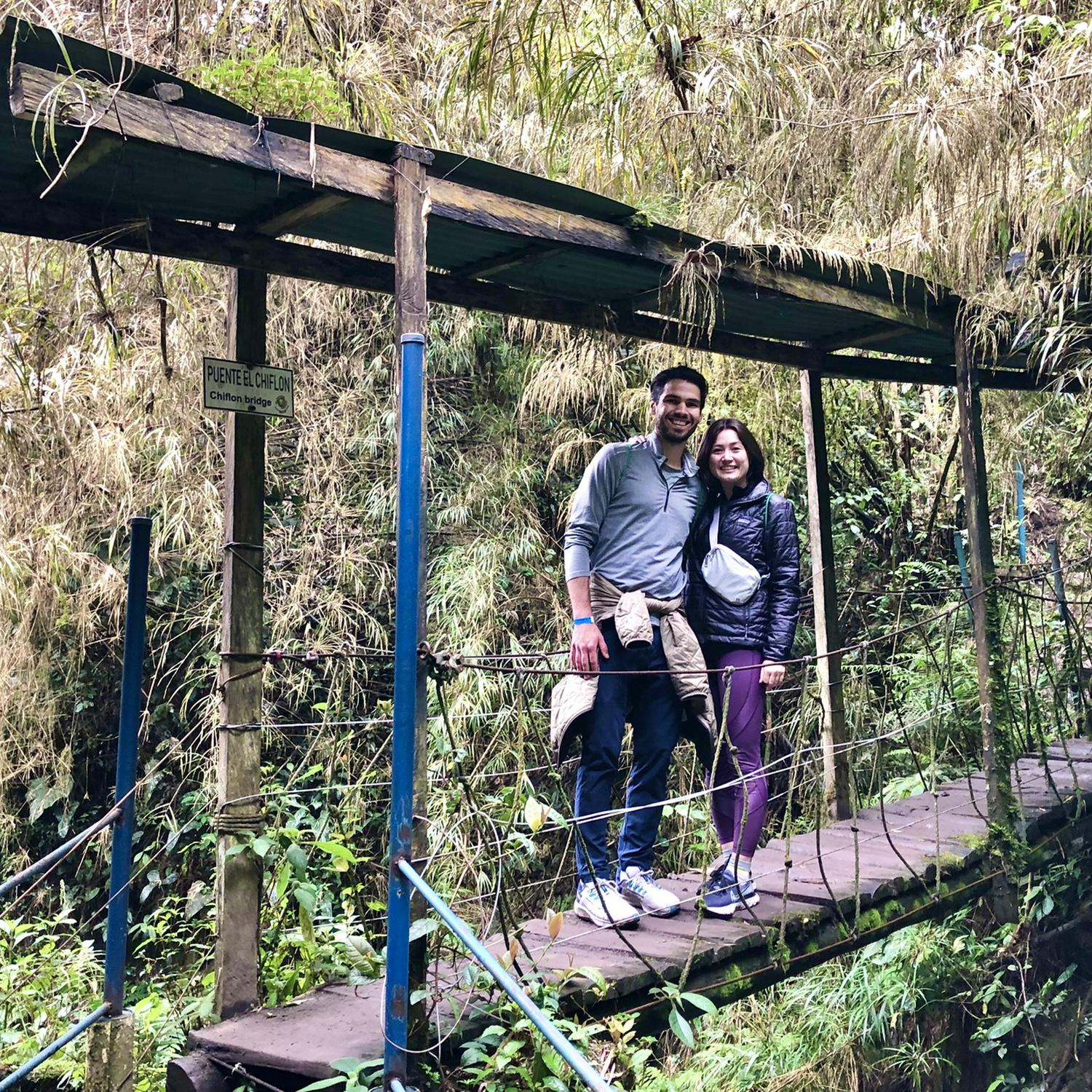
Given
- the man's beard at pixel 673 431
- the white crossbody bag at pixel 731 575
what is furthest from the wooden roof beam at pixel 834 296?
the white crossbody bag at pixel 731 575

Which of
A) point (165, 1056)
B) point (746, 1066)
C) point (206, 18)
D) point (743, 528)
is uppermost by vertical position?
point (206, 18)

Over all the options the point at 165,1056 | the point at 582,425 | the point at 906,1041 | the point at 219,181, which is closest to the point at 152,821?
the point at 165,1056

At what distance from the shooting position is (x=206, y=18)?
3.81 meters

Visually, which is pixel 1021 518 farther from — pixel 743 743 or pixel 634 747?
pixel 634 747

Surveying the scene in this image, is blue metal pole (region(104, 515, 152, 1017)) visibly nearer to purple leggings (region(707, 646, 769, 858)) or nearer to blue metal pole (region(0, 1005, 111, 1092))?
blue metal pole (region(0, 1005, 111, 1092))

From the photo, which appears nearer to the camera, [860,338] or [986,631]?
[986,631]

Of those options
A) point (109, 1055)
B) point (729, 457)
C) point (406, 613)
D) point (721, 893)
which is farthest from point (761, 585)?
point (109, 1055)

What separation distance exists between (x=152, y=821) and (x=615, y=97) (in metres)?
4.11

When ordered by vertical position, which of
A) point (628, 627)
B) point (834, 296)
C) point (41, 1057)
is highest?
point (834, 296)

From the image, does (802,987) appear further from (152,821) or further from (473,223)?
(473,223)

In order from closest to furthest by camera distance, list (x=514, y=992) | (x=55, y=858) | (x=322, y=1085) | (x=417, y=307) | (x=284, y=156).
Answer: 1. (x=514, y=992)
2. (x=322, y=1085)
3. (x=284, y=156)
4. (x=417, y=307)
5. (x=55, y=858)

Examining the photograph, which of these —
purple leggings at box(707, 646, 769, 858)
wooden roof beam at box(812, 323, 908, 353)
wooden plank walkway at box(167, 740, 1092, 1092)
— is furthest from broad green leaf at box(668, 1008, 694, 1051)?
wooden roof beam at box(812, 323, 908, 353)

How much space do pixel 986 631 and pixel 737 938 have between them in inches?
71.4

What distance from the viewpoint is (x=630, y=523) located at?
3.11 metres
